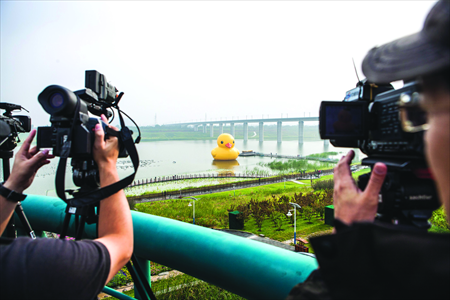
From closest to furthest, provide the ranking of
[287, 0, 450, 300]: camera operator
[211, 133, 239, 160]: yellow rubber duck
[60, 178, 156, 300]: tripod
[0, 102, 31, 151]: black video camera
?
1. [287, 0, 450, 300]: camera operator
2. [60, 178, 156, 300]: tripod
3. [0, 102, 31, 151]: black video camera
4. [211, 133, 239, 160]: yellow rubber duck

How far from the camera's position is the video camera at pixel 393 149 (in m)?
0.71

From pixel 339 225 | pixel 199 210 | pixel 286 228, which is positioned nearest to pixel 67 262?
pixel 339 225

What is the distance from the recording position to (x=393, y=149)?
0.78m

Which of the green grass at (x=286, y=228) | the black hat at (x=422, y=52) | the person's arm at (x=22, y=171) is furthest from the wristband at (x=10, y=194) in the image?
the green grass at (x=286, y=228)

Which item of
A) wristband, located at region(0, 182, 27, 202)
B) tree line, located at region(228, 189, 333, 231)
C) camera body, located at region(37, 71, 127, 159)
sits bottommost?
tree line, located at region(228, 189, 333, 231)

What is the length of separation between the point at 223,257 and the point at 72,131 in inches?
26.6

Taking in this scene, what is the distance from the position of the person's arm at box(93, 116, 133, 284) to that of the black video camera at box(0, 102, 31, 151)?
3.37 feet

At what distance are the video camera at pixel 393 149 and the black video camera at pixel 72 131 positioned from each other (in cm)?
81

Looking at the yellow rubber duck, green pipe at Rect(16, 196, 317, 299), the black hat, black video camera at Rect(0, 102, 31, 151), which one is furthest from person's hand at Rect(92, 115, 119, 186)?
the yellow rubber duck

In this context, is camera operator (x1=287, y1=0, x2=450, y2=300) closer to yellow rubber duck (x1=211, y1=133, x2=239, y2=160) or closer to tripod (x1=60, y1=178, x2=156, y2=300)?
tripod (x1=60, y1=178, x2=156, y2=300)

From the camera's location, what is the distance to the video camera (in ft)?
2.35

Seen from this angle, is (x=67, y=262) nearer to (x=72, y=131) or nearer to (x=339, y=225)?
(x=72, y=131)

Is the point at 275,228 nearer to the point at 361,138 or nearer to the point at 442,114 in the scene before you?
the point at 361,138

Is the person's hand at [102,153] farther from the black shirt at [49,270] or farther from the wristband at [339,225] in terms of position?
the wristband at [339,225]
